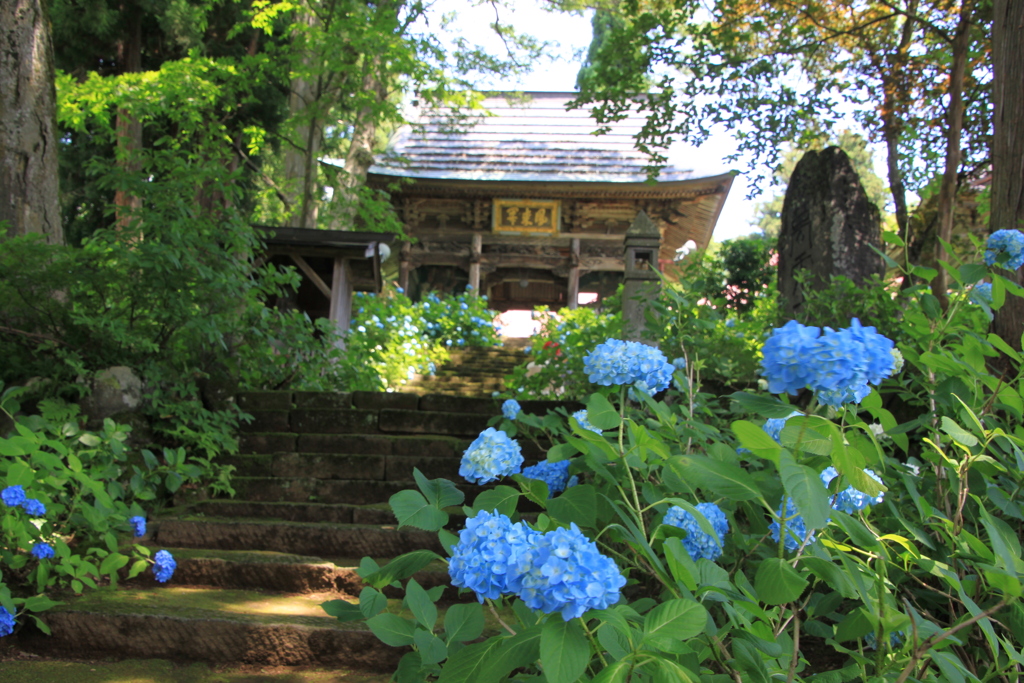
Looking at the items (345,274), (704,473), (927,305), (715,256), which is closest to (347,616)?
(704,473)

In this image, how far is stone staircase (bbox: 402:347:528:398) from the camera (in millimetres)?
7305

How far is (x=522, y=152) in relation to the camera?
1410 centimetres

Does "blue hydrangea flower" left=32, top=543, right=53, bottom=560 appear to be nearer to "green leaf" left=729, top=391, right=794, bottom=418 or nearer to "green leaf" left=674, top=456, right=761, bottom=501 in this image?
"green leaf" left=674, top=456, right=761, bottom=501

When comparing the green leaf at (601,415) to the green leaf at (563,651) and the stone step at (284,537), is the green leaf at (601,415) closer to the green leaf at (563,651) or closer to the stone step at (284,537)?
the green leaf at (563,651)

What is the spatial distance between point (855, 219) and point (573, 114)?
39.5 feet

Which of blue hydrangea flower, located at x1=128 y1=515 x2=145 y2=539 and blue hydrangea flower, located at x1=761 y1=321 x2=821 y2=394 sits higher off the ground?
blue hydrangea flower, located at x1=761 y1=321 x2=821 y2=394

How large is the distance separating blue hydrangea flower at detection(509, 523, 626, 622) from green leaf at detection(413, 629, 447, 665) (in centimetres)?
35

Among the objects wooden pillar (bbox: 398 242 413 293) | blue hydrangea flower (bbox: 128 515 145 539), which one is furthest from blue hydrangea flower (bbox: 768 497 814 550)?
wooden pillar (bbox: 398 242 413 293)

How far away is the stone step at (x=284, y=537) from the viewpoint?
315 cm

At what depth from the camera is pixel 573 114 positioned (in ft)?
53.5

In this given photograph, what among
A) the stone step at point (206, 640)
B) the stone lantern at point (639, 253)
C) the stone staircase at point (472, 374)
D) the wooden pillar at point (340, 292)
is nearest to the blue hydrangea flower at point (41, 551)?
the stone step at point (206, 640)

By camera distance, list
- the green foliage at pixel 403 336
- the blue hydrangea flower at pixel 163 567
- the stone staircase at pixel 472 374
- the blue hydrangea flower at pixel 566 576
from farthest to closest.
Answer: the stone staircase at pixel 472 374 < the green foliage at pixel 403 336 < the blue hydrangea flower at pixel 163 567 < the blue hydrangea flower at pixel 566 576

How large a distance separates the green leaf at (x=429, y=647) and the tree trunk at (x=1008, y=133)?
230 centimetres

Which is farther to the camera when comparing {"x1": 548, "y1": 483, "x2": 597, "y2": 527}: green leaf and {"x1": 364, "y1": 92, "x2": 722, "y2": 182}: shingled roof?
{"x1": 364, "y1": 92, "x2": 722, "y2": 182}: shingled roof
